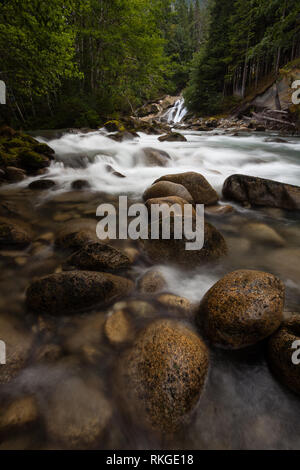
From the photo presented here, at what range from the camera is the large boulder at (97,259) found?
239 cm

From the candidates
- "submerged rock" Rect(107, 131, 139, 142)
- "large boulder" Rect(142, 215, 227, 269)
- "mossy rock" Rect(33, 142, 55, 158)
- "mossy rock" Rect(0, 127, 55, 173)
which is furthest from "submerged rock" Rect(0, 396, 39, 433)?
"submerged rock" Rect(107, 131, 139, 142)

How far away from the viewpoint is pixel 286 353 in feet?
4.80

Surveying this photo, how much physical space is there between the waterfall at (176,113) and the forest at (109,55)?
10.5 feet

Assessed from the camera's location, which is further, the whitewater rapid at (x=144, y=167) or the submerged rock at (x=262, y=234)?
the whitewater rapid at (x=144, y=167)

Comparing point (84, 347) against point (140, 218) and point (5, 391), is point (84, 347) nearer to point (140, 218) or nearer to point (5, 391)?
point (5, 391)

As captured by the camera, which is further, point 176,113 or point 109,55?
point 176,113

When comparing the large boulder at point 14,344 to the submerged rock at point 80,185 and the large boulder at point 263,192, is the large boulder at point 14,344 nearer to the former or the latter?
the submerged rock at point 80,185

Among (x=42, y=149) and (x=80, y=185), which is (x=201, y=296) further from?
(x=42, y=149)

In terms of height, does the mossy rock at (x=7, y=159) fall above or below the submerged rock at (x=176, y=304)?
above

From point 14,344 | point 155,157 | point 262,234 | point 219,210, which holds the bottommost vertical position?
point 14,344

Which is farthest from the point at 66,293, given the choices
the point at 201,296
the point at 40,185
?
the point at 40,185

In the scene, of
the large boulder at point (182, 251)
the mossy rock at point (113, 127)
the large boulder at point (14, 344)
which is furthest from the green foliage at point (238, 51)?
the large boulder at point (14, 344)

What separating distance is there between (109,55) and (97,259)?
58.5ft
